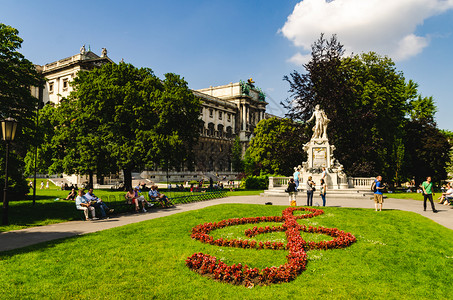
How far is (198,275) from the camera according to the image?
7238 mm

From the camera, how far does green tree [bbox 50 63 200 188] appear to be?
32.5 m

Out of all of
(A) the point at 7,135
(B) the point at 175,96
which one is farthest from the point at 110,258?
(B) the point at 175,96

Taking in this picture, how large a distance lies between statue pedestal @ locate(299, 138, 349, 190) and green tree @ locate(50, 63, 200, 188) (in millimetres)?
13068

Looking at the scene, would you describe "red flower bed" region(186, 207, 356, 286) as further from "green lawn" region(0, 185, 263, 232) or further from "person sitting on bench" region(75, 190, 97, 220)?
"green lawn" region(0, 185, 263, 232)

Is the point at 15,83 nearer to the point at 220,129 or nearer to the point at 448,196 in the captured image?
the point at 448,196

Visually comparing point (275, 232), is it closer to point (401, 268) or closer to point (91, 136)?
point (401, 268)

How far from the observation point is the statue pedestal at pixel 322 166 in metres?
29.7

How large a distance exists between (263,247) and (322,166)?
22.2 m

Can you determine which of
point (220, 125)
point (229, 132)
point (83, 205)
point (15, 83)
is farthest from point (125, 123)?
point (229, 132)

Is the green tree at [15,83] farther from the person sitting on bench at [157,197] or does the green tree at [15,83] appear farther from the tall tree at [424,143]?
the tall tree at [424,143]

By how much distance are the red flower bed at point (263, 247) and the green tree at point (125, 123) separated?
68.1ft

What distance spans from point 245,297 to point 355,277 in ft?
8.76

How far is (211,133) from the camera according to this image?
105m

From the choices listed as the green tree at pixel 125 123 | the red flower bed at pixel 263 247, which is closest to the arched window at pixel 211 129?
the green tree at pixel 125 123
